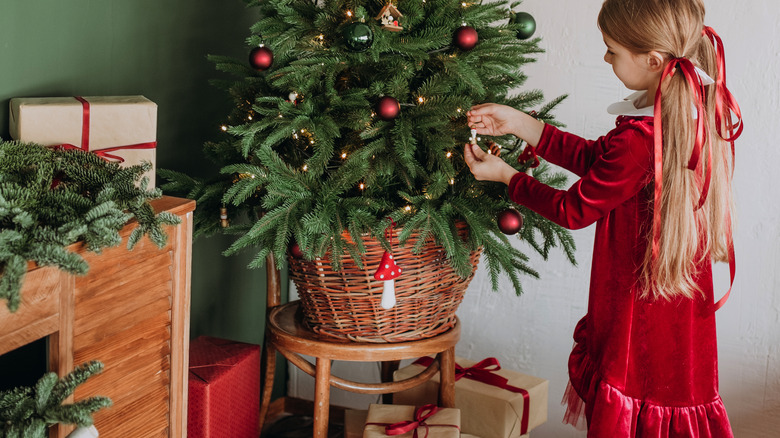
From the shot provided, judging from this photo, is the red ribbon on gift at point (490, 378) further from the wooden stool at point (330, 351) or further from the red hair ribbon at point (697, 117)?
the red hair ribbon at point (697, 117)

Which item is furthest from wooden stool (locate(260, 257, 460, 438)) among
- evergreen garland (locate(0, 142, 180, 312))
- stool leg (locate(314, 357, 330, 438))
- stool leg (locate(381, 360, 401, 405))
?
evergreen garland (locate(0, 142, 180, 312))

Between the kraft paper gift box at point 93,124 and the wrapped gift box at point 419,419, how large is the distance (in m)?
0.79

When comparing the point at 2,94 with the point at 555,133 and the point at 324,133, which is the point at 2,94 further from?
the point at 555,133

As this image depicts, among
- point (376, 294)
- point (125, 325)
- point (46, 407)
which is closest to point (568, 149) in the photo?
point (376, 294)

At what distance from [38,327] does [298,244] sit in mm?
568

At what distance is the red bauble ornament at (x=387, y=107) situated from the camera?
1390 millimetres

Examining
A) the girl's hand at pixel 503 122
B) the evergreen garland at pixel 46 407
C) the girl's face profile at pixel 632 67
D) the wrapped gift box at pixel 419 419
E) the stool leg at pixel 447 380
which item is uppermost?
the girl's face profile at pixel 632 67

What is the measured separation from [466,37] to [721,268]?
120 cm

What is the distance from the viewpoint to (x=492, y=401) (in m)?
1.90

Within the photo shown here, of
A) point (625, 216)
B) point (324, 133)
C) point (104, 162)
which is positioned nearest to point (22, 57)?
point (104, 162)

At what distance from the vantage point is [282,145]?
5.24 feet

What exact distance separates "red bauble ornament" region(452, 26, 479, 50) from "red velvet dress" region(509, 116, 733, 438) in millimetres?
299

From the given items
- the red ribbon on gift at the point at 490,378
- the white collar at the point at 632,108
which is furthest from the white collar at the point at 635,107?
the red ribbon on gift at the point at 490,378

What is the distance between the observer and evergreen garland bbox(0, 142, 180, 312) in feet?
3.10
